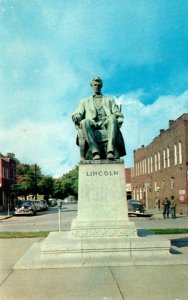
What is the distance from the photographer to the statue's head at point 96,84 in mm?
12104

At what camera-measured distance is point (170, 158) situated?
4766cm

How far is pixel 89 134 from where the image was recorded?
1126cm

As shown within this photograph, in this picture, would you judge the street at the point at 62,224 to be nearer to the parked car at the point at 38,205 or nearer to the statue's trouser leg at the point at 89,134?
the statue's trouser leg at the point at 89,134

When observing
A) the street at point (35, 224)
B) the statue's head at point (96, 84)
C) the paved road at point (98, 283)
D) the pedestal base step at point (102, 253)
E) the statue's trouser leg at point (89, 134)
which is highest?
the statue's head at point (96, 84)

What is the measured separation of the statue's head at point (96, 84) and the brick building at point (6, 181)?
4644cm

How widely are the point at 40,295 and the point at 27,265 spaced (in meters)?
2.41

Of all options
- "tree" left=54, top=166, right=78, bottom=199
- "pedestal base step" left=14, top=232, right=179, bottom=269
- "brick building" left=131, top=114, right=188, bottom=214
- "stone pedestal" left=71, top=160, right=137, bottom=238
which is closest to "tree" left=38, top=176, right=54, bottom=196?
"tree" left=54, top=166, right=78, bottom=199

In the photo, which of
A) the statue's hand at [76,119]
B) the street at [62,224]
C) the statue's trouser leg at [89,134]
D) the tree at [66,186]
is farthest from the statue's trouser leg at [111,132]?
the tree at [66,186]

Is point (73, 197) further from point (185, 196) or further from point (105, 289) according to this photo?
point (105, 289)

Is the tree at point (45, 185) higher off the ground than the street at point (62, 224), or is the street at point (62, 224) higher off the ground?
the tree at point (45, 185)

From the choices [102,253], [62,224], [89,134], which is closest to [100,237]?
[102,253]

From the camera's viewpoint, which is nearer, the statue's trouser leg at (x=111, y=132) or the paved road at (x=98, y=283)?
the paved road at (x=98, y=283)

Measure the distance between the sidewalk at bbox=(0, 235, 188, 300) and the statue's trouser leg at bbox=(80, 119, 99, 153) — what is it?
126 inches

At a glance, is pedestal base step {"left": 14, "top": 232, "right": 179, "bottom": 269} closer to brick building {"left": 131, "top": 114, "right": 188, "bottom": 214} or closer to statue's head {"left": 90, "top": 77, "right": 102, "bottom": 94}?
statue's head {"left": 90, "top": 77, "right": 102, "bottom": 94}
